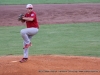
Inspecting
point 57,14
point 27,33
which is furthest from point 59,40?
point 57,14

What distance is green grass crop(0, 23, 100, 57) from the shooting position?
14.1 meters

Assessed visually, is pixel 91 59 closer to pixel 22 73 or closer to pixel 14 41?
pixel 22 73

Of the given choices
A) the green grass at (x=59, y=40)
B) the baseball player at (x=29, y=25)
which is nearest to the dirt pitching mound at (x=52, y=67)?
the baseball player at (x=29, y=25)

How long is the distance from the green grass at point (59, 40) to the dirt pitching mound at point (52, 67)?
2.37m

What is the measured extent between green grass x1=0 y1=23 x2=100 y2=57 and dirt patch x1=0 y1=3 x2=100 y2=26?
96.6 inches

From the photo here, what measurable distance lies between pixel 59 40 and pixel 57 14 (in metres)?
10.4

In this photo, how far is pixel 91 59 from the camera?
11.7 meters

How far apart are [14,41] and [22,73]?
7.48 m

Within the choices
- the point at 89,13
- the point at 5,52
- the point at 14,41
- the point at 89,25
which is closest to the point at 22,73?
the point at 5,52

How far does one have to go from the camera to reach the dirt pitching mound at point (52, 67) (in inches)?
377

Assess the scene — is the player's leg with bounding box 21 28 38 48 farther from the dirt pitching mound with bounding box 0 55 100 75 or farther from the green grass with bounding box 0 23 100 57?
the green grass with bounding box 0 23 100 57

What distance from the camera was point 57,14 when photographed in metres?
27.0

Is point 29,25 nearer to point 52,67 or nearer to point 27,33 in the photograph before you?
point 27,33

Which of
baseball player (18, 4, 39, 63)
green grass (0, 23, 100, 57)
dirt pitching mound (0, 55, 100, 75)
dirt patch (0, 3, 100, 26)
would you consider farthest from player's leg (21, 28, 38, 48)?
dirt patch (0, 3, 100, 26)
